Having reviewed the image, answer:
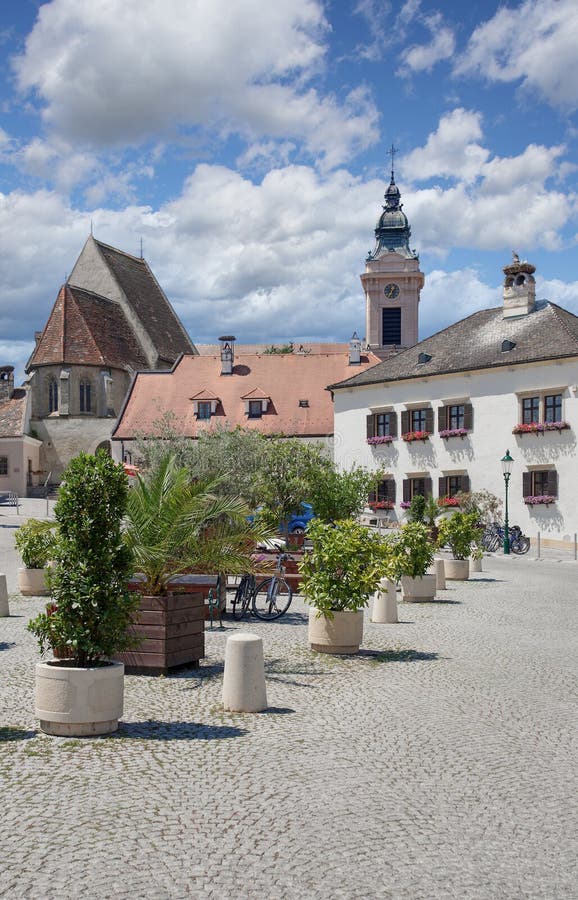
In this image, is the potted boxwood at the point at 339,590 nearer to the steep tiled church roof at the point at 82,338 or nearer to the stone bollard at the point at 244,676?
the stone bollard at the point at 244,676

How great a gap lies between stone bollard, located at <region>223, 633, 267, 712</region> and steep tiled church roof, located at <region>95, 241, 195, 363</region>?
63401 millimetres

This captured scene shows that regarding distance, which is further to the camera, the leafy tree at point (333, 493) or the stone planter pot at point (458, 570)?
the leafy tree at point (333, 493)

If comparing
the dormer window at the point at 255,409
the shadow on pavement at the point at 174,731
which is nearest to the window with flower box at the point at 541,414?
the dormer window at the point at 255,409

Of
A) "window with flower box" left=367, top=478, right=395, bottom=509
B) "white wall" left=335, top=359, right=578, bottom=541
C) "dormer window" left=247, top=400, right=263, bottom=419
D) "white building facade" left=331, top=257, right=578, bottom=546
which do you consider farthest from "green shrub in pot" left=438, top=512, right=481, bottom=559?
"dormer window" left=247, top=400, right=263, bottom=419

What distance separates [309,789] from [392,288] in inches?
3523

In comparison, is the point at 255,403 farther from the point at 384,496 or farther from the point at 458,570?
the point at 458,570

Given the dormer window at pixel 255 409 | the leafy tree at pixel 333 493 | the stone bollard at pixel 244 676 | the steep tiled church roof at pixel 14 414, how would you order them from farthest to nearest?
1. the steep tiled church roof at pixel 14 414
2. the dormer window at pixel 255 409
3. the leafy tree at pixel 333 493
4. the stone bollard at pixel 244 676

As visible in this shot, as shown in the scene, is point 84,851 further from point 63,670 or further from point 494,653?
point 494,653

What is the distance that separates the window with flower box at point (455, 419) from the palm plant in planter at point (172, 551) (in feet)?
103

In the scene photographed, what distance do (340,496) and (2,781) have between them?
905 inches

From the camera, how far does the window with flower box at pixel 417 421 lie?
45.0 m

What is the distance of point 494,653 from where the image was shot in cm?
1312

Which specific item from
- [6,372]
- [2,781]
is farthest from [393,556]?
[6,372]

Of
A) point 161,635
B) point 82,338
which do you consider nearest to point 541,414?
point 161,635
